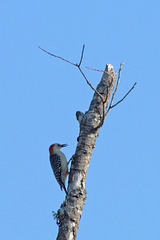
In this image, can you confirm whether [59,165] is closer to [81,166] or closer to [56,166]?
[56,166]

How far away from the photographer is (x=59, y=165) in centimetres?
959

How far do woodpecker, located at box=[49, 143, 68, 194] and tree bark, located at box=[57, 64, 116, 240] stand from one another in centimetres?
280

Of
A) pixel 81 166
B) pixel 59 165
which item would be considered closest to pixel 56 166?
pixel 59 165

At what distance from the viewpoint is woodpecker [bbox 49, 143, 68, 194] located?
368 inches

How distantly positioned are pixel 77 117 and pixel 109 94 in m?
1.01

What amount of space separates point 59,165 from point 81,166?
3366mm

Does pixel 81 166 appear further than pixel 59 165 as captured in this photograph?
No

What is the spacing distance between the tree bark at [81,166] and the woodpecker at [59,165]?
9.18 feet

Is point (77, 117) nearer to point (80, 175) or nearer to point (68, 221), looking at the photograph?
point (80, 175)

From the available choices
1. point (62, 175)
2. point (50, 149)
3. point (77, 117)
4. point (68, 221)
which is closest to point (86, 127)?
point (77, 117)

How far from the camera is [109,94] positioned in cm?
709

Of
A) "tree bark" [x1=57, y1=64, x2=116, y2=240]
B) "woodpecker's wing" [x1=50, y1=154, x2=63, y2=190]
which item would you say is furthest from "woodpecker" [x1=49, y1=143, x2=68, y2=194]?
"tree bark" [x1=57, y1=64, x2=116, y2=240]

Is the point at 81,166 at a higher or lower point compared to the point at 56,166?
lower

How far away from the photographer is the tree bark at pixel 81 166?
574 cm
